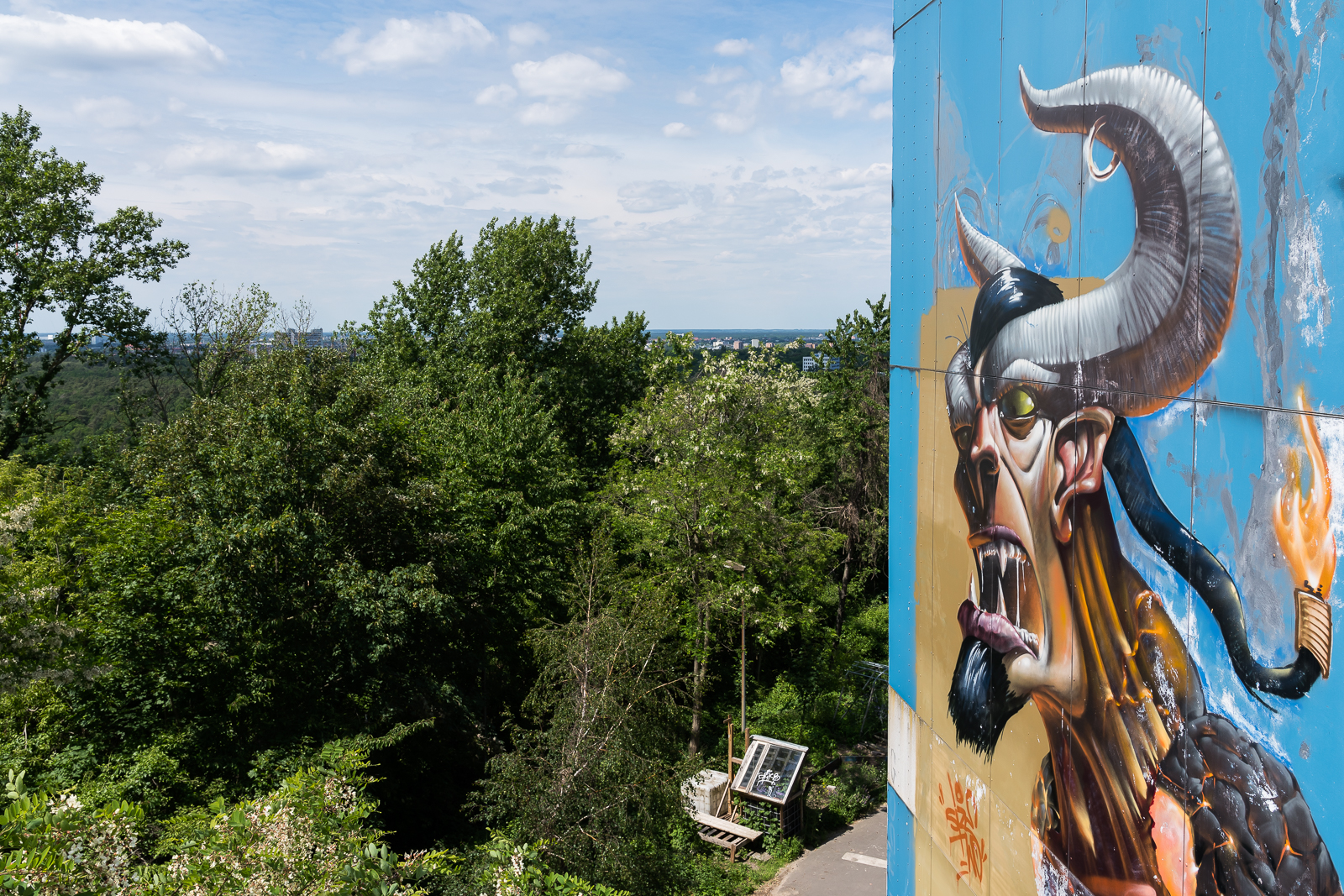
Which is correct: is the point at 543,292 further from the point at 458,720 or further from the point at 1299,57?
the point at 1299,57

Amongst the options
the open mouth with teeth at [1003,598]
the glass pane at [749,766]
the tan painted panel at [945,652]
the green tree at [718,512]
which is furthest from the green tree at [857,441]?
the open mouth with teeth at [1003,598]

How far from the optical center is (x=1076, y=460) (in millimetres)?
5258

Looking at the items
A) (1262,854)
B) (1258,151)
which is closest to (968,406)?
(1258,151)

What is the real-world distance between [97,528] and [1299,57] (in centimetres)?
1619

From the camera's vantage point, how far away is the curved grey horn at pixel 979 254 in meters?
6.21

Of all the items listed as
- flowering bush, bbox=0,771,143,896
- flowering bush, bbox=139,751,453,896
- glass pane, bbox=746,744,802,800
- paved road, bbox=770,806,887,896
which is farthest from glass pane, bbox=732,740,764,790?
flowering bush, bbox=0,771,143,896

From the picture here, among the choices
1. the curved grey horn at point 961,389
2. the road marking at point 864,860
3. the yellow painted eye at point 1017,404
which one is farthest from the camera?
the road marking at point 864,860

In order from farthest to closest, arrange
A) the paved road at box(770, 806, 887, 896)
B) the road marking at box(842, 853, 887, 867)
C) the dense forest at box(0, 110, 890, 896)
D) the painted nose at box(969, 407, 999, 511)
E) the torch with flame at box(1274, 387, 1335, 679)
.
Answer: the road marking at box(842, 853, 887, 867) → the paved road at box(770, 806, 887, 896) → the dense forest at box(0, 110, 890, 896) → the painted nose at box(969, 407, 999, 511) → the torch with flame at box(1274, 387, 1335, 679)

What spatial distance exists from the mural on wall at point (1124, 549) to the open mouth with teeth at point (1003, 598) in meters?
0.02

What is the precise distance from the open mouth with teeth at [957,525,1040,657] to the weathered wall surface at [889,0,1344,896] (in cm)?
3

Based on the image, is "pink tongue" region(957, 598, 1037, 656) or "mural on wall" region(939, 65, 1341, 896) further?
"pink tongue" region(957, 598, 1037, 656)

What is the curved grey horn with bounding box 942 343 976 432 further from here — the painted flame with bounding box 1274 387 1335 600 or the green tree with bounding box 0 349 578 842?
the green tree with bounding box 0 349 578 842

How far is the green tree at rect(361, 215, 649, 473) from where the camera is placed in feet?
89.4
